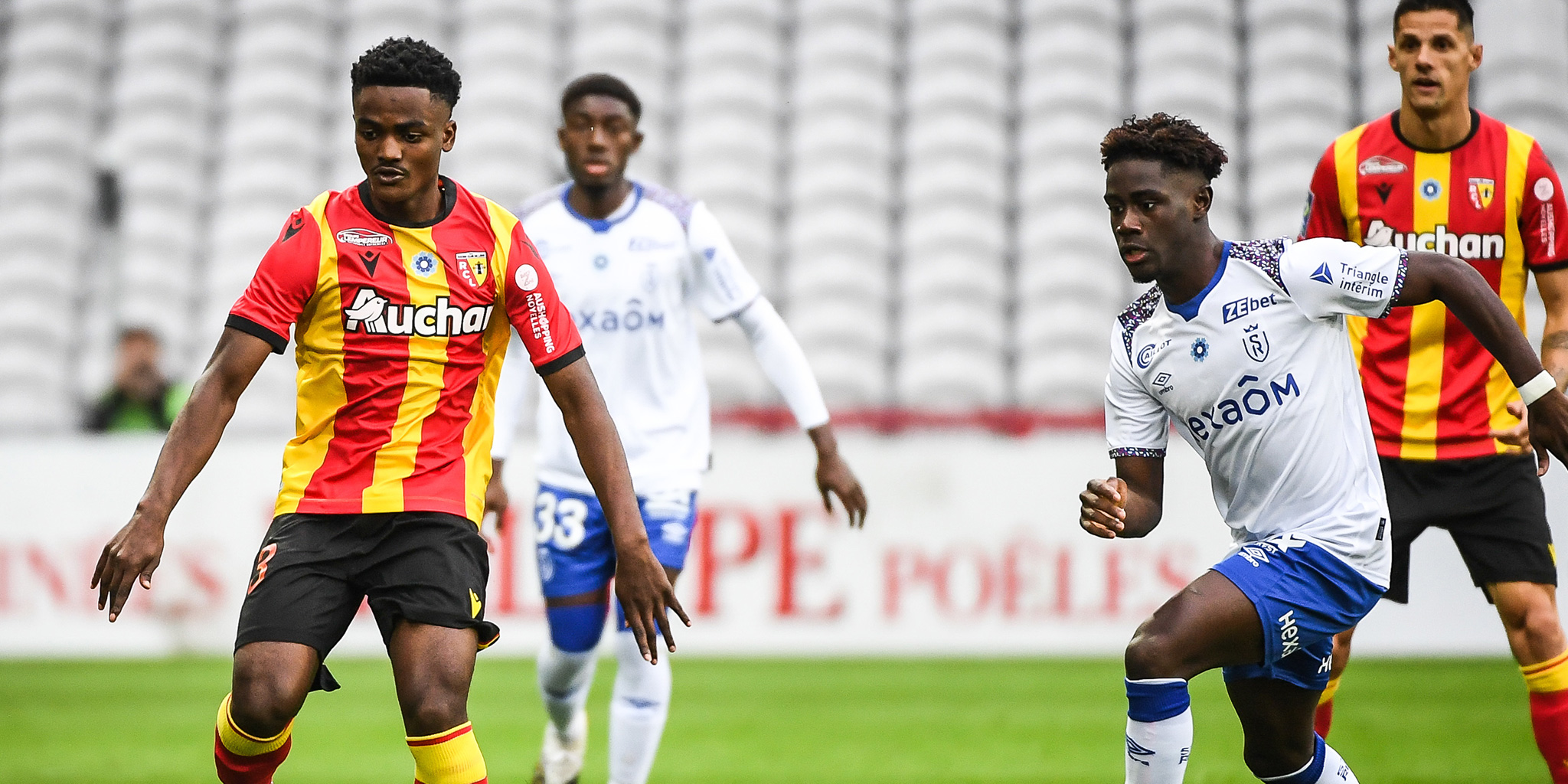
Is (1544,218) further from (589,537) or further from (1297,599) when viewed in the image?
(589,537)

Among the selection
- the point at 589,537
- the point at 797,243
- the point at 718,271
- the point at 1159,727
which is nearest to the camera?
the point at 1159,727

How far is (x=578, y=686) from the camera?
244 inches

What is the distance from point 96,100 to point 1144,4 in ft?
33.8

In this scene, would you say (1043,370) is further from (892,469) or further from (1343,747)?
(1343,747)

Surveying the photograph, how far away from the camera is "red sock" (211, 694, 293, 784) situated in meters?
4.18

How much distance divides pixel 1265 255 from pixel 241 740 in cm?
301

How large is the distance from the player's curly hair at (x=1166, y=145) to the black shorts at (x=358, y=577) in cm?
205

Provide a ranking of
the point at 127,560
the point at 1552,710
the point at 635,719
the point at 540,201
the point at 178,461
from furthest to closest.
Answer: the point at 540,201, the point at 635,719, the point at 1552,710, the point at 178,461, the point at 127,560

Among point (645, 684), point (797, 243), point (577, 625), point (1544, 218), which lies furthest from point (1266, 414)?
point (797, 243)

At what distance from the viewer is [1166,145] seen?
430 cm

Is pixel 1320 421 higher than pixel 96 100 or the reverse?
the reverse

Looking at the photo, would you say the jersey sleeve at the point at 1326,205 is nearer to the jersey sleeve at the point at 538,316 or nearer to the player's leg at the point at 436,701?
the jersey sleeve at the point at 538,316

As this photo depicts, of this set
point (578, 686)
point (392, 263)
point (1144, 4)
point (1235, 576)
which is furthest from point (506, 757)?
point (1144, 4)

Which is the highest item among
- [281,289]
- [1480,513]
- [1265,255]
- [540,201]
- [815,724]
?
[540,201]
